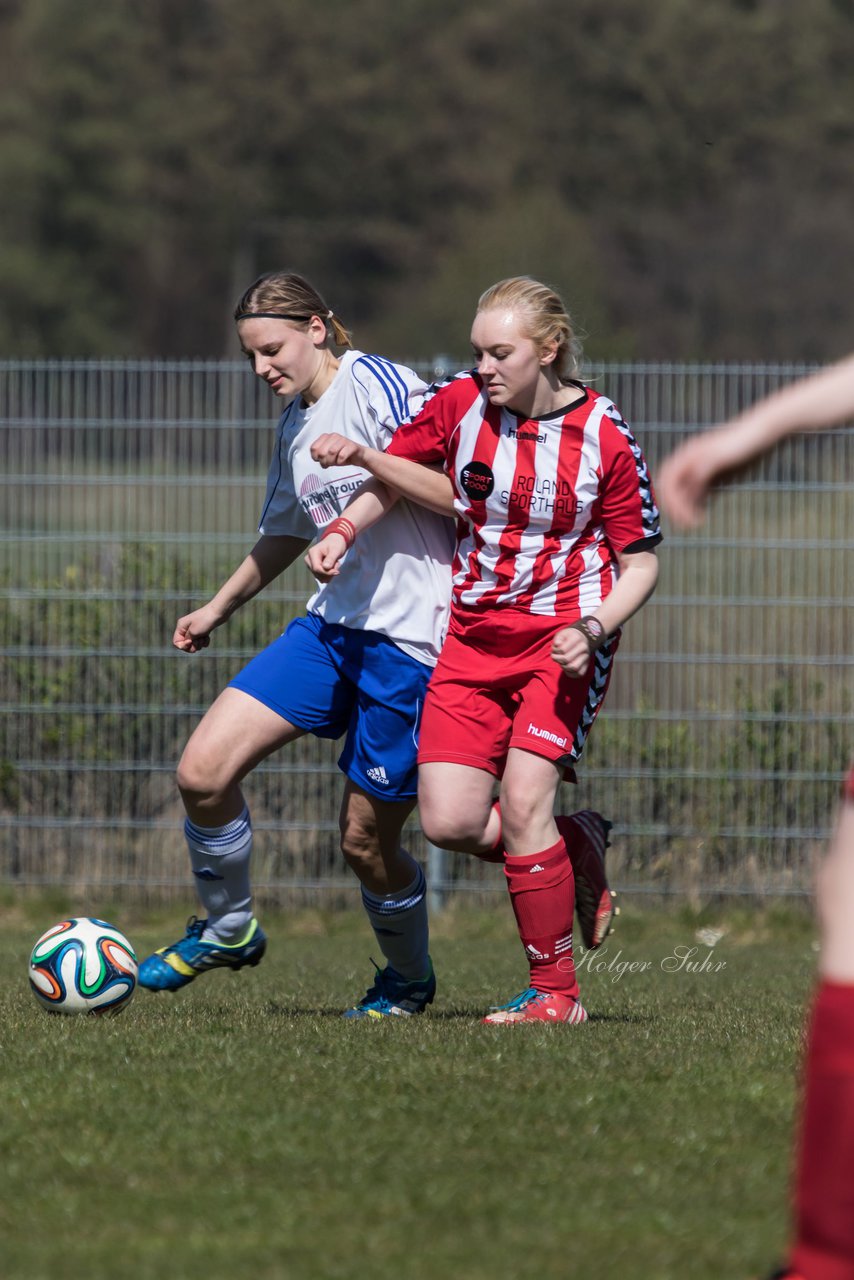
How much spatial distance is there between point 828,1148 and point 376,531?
139 inches

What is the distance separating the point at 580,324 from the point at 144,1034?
2480 mm

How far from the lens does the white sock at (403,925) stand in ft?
19.9

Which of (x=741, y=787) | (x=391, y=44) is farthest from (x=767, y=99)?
(x=741, y=787)

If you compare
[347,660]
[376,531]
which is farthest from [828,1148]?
[376,531]

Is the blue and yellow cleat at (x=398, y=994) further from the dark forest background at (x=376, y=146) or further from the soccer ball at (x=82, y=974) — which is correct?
the dark forest background at (x=376, y=146)

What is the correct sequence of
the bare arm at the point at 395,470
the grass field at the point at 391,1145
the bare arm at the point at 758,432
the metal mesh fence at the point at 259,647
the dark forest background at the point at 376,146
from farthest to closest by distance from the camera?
the dark forest background at the point at 376,146, the metal mesh fence at the point at 259,647, the bare arm at the point at 395,470, the grass field at the point at 391,1145, the bare arm at the point at 758,432

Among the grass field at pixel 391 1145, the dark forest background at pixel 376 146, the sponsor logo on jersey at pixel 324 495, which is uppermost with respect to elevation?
the dark forest background at pixel 376 146

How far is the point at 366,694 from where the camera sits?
5926 mm

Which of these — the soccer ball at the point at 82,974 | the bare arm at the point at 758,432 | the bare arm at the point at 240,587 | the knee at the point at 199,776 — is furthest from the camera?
the bare arm at the point at 240,587

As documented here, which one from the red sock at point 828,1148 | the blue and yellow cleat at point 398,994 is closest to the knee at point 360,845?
the blue and yellow cleat at point 398,994

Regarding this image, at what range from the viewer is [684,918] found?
10.3m

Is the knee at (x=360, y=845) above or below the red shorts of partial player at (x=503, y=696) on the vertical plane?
below

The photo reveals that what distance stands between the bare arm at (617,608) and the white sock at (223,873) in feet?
4.77

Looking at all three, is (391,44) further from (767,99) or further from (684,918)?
(684,918)
